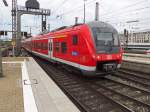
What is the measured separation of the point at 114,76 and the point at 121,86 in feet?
10.1

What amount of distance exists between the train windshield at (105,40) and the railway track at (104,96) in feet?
5.55

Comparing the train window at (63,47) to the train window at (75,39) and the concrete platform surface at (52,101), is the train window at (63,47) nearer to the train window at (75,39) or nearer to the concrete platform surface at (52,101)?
the train window at (75,39)

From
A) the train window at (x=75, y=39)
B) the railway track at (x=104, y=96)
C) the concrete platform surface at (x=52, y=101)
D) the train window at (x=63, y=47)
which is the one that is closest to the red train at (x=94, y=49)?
the train window at (x=75, y=39)

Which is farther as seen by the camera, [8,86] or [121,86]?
[121,86]

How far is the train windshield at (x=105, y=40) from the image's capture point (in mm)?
11422

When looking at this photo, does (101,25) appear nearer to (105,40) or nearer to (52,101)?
(105,40)

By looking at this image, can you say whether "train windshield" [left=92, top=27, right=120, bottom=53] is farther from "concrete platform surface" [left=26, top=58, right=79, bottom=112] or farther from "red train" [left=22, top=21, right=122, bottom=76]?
"concrete platform surface" [left=26, top=58, right=79, bottom=112]

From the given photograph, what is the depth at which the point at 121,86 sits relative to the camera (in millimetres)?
11047

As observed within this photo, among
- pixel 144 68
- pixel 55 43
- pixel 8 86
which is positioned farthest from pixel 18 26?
pixel 8 86

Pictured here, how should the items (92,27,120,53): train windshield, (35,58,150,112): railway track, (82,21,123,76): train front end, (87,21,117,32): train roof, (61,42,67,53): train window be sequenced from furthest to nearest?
(61,42,67,53): train window < (87,21,117,32): train roof < (92,27,120,53): train windshield < (82,21,123,76): train front end < (35,58,150,112): railway track

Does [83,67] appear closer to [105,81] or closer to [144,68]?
[105,81]

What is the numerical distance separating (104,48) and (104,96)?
3123 millimetres

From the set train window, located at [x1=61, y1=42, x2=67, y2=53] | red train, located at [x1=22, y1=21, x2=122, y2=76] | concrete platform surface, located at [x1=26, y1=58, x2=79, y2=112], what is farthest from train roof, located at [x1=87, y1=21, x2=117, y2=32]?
concrete platform surface, located at [x1=26, y1=58, x2=79, y2=112]

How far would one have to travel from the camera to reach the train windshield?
37.5 feet
